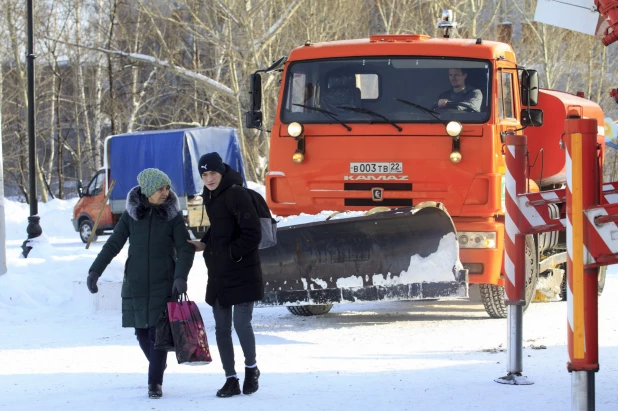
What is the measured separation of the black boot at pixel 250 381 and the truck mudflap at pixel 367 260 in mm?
2910

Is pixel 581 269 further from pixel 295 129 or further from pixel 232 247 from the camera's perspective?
pixel 295 129

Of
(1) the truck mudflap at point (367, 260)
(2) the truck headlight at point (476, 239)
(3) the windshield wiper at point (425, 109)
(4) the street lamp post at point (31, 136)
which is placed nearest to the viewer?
(1) the truck mudflap at point (367, 260)

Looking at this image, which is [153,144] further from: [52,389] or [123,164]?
[52,389]

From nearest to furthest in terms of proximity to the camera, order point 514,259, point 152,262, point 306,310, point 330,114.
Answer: point 152,262 < point 514,259 < point 330,114 < point 306,310

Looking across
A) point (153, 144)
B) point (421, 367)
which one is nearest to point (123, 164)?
point (153, 144)

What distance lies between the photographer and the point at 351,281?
32.2 feet

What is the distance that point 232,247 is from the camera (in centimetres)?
684

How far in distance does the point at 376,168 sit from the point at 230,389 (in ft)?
12.6

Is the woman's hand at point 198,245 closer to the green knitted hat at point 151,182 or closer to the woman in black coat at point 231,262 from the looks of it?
the woman in black coat at point 231,262

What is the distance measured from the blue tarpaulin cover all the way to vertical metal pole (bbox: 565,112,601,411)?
21.0 metres

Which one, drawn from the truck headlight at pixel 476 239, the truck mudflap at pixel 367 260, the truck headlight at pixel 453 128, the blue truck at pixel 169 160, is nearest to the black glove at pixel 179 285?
the truck mudflap at pixel 367 260

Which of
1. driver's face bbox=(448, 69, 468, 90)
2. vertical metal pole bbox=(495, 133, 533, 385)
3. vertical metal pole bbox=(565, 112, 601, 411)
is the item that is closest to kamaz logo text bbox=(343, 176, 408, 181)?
driver's face bbox=(448, 69, 468, 90)

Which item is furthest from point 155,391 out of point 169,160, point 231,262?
point 169,160

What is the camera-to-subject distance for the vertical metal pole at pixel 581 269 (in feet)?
16.4
